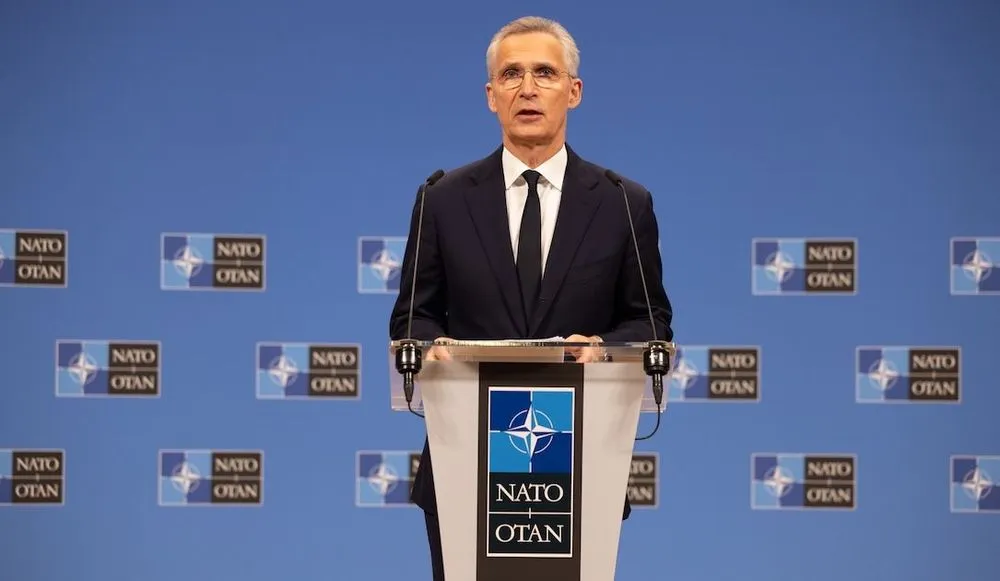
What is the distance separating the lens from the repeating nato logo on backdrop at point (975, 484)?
164 inches

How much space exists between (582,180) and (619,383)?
59 cm

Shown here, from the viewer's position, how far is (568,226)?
2.21m

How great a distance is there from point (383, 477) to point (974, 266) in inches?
88.8

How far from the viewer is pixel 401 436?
419 cm

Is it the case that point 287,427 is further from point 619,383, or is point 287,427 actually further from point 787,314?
point 619,383

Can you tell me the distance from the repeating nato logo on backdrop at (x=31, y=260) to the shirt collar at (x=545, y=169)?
2.49 meters

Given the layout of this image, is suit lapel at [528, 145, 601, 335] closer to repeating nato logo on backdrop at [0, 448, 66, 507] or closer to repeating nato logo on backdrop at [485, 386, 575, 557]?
repeating nato logo on backdrop at [485, 386, 575, 557]

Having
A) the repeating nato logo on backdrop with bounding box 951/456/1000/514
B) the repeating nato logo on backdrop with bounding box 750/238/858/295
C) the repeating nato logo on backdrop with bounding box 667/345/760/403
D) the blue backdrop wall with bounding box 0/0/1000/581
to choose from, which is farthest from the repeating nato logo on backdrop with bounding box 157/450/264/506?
the repeating nato logo on backdrop with bounding box 951/456/1000/514

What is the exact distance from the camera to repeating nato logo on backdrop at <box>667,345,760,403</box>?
4.18 metres

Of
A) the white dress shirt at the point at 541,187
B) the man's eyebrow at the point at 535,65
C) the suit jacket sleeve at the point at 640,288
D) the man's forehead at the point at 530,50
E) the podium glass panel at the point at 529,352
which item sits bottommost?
the podium glass panel at the point at 529,352

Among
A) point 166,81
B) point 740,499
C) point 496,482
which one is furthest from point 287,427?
point 496,482

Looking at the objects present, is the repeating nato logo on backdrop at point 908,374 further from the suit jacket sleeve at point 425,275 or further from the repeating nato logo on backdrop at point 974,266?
the suit jacket sleeve at point 425,275

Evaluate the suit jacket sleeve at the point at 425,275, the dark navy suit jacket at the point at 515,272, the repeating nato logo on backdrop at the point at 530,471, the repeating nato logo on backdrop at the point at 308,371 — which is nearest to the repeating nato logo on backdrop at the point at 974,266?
the repeating nato logo on backdrop at the point at 308,371

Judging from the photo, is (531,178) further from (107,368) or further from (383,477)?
(107,368)
